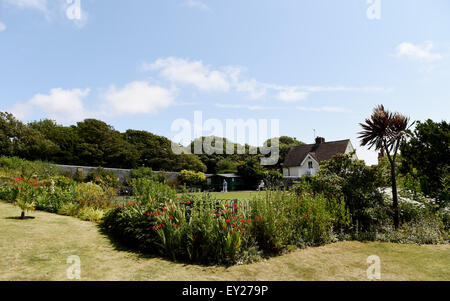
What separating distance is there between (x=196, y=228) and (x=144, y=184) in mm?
2907

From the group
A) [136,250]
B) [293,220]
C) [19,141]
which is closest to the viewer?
[136,250]

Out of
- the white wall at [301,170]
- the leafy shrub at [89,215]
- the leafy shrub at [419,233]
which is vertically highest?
the white wall at [301,170]

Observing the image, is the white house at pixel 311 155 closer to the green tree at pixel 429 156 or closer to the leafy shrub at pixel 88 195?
Result: the green tree at pixel 429 156

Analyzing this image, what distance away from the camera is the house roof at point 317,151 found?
3716 centimetres

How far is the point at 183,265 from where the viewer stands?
4699 millimetres

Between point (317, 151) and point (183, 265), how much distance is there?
1470 inches

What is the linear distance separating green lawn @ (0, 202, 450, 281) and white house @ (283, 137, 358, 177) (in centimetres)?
3187

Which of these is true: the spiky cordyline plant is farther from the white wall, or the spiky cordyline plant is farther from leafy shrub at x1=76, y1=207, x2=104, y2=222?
the white wall

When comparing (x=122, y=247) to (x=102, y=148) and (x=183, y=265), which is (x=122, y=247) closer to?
(x=183, y=265)

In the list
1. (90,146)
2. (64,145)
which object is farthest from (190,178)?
(64,145)

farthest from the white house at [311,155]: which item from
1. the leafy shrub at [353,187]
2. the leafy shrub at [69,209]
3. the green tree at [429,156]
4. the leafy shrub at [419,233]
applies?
the leafy shrub at [69,209]

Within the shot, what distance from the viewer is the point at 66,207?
370 inches

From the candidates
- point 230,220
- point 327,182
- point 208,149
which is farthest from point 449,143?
point 208,149
